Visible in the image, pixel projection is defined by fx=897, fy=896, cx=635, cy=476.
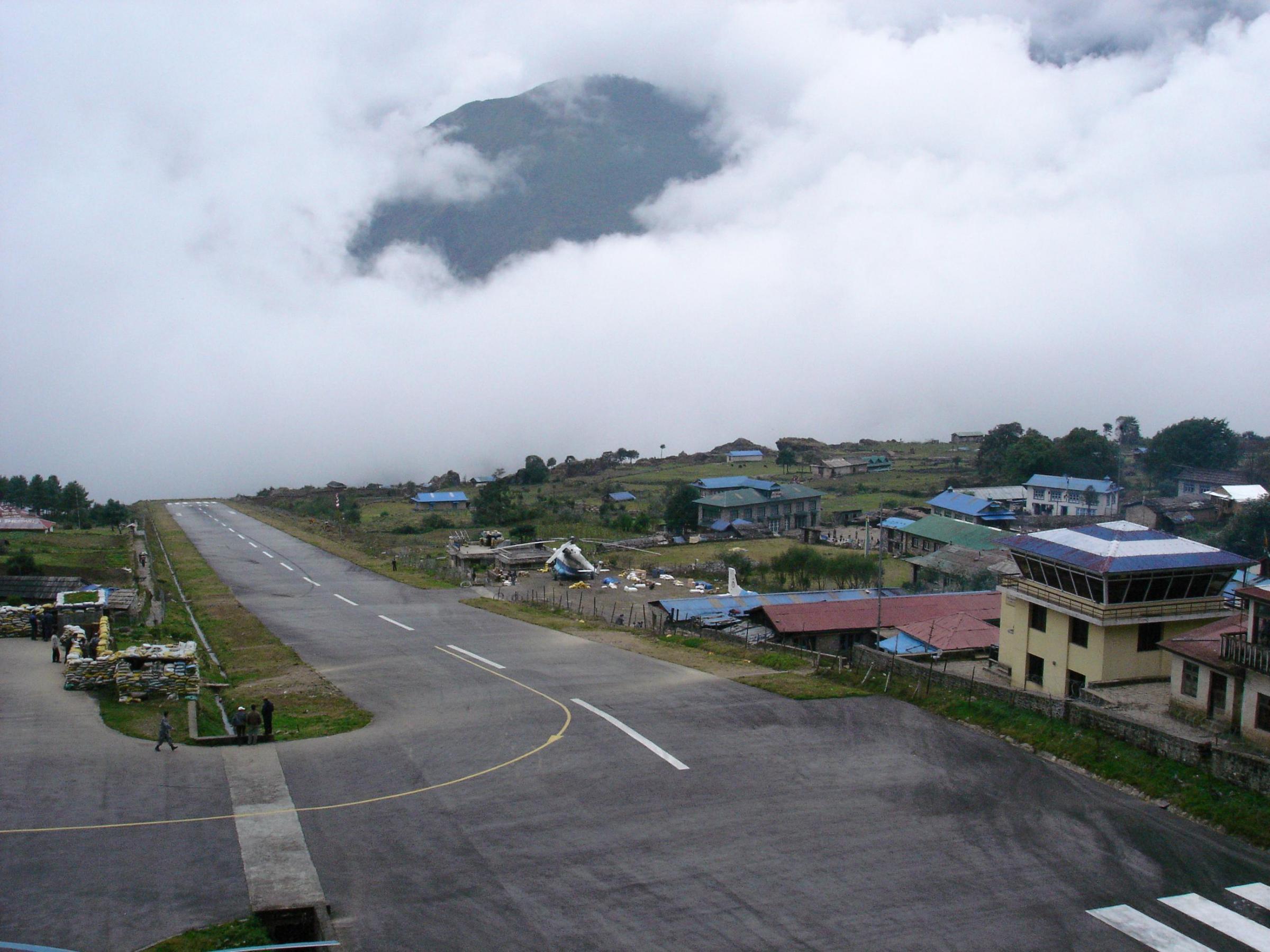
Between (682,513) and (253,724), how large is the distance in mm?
67069

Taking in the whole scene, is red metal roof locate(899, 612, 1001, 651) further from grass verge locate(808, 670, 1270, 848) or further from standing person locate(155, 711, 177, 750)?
standing person locate(155, 711, 177, 750)

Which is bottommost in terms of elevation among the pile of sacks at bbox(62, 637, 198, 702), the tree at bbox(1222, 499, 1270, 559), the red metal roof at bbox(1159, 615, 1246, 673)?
the pile of sacks at bbox(62, 637, 198, 702)

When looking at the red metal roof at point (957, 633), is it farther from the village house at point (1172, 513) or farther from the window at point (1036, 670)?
the village house at point (1172, 513)

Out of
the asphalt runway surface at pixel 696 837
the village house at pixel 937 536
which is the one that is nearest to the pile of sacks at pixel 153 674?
the asphalt runway surface at pixel 696 837

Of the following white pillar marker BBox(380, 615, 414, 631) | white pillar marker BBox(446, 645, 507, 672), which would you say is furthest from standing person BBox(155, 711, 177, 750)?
white pillar marker BBox(380, 615, 414, 631)

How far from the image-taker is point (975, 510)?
269 feet

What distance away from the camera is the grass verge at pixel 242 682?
2466cm

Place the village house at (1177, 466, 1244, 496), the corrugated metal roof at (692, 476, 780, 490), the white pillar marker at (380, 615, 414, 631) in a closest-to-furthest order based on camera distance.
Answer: the white pillar marker at (380, 615, 414, 631)
the village house at (1177, 466, 1244, 496)
the corrugated metal roof at (692, 476, 780, 490)

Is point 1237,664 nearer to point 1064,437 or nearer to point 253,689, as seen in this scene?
point 253,689

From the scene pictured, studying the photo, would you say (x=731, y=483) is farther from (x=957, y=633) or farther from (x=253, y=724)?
(x=253, y=724)

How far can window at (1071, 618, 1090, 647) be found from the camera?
88.7 feet

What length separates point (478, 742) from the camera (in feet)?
78.0

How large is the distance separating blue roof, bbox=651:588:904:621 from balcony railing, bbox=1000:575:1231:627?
53.0ft

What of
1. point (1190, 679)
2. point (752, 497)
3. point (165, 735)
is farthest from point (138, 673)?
point (752, 497)
